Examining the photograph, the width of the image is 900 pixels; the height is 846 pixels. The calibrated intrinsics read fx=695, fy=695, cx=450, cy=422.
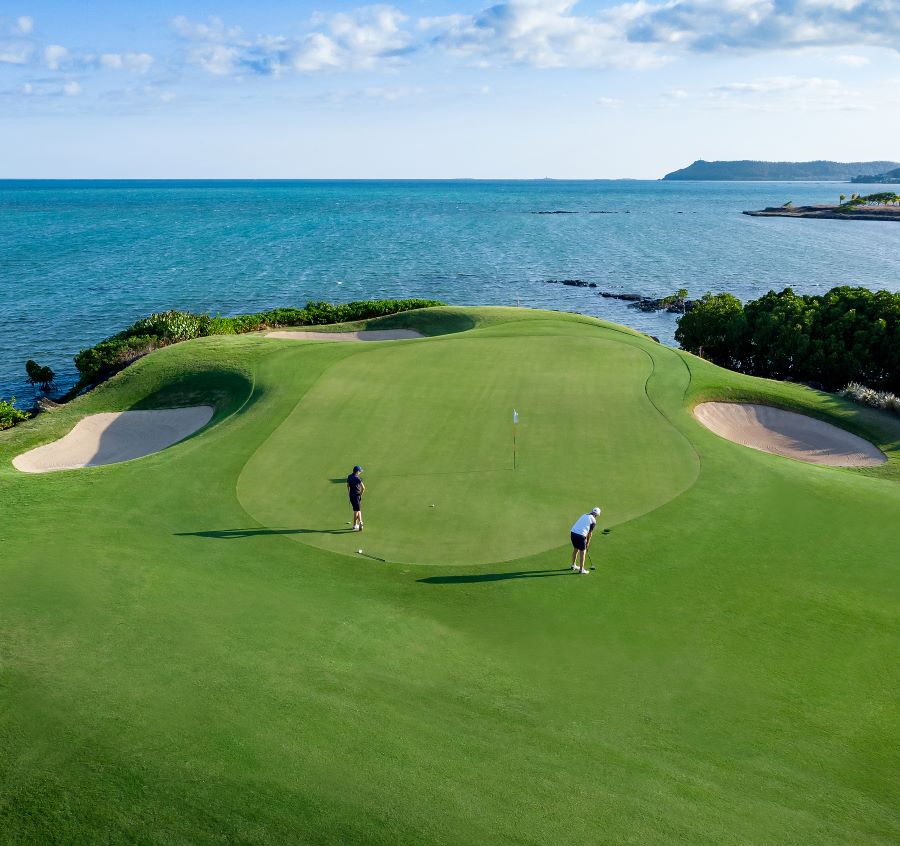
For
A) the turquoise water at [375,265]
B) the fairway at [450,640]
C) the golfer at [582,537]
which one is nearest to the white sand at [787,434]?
the fairway at [450,640]

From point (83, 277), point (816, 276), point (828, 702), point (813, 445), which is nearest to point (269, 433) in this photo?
point (828, 702)

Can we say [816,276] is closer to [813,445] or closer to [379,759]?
[813,445]

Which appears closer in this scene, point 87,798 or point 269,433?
point 87,798

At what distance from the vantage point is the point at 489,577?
14.2 meters

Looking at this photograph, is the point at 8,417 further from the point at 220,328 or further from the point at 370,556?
the point at 370,556

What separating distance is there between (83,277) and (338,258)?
36.4 m

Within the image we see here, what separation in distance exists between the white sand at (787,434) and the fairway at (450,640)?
120cm

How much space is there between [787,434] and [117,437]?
86.3 ft

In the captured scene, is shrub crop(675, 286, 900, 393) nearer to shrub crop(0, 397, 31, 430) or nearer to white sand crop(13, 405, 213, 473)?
white sand crop(13, 405, 213, 473)

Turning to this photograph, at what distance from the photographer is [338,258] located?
110 meters

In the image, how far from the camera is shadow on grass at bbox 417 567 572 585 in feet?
46.4

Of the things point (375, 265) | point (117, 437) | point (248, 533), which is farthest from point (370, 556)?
point (375, 265)

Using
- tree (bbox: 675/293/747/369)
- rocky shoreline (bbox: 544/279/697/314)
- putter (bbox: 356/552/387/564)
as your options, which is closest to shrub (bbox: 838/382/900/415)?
tree (bbox: 675/293/747/369)

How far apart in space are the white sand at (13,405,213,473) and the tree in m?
28.9
